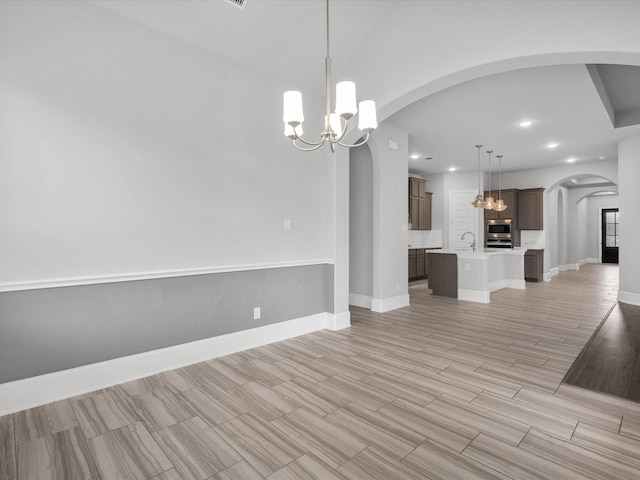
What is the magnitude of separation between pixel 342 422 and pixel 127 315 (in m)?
1.99

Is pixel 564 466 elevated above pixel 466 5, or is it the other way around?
pixel 466 5

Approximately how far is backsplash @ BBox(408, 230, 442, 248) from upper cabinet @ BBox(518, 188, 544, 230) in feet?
7.16

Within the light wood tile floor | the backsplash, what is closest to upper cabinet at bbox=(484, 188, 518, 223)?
the backsplash

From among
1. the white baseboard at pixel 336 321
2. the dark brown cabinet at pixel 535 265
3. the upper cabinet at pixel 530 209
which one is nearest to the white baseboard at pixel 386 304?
the white baseboard at pixel 336 321

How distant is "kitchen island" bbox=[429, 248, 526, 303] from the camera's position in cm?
630

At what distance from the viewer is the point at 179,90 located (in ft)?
10.5

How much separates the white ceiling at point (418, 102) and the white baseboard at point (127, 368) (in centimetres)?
290

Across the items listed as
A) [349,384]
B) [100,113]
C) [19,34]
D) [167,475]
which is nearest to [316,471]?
[167,475]

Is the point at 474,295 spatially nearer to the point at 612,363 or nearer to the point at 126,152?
the point at 612,363

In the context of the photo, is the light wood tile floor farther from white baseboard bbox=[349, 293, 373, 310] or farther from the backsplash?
the backsplash

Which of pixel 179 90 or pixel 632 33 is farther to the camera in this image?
pixel 179 90

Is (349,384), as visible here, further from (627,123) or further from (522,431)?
(627,123)

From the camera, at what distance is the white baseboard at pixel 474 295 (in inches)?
246

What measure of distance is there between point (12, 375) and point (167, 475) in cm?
155
